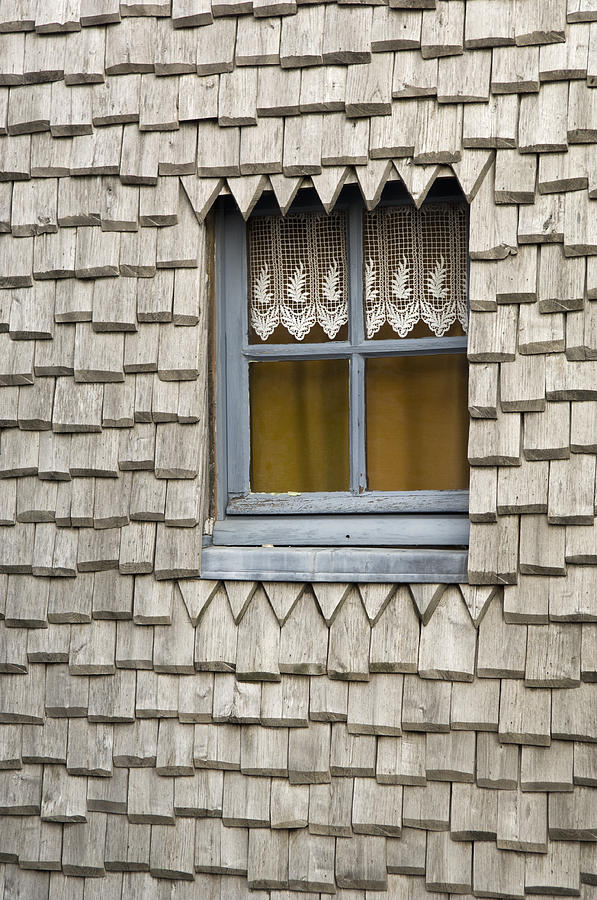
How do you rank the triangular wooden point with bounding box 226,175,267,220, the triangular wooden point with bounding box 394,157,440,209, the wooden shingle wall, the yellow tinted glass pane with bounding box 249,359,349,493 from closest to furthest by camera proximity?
1. the wooden shingle wall
2. the triangular wooden point with bounding box 394,157,440,209
3. the triangular wooden point with bounding box 226,175,267,220
4. the yellow tinted glass pane with bounding box 249,359,349,493

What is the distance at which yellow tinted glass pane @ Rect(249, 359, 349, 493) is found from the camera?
3127mm

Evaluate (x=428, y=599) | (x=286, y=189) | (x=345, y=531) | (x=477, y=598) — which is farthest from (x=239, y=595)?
(x=286, y=189)

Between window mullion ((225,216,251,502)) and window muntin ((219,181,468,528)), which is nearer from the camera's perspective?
window muntin ((219,181,468,528))

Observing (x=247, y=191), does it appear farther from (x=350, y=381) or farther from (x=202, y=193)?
(x=350, y=381)

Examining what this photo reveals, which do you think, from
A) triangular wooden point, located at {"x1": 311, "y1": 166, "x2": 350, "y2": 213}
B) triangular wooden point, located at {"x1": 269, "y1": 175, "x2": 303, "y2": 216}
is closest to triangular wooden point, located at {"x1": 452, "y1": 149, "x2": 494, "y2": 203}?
triangular wooden point, located at {"x1": 311, "y1": 166, "x2": 350, "y2": 213}

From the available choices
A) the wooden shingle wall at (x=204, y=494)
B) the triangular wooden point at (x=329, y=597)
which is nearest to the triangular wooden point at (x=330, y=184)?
the wooden shingle wall at (x=204, y=494)

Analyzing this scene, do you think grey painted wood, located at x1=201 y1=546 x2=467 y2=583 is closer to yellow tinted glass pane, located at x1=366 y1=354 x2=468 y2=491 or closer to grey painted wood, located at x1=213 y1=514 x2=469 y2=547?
grey painted wood, located at x1=213 y1=514 x2=469 y2=547

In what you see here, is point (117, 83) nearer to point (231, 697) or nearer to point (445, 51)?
point (445, 51)

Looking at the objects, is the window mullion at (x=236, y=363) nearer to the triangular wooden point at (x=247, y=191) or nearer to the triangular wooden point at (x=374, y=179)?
the triangular wooden point at (x=247, y=191)

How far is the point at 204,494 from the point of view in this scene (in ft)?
10.1

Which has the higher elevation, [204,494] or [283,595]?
[204,494]

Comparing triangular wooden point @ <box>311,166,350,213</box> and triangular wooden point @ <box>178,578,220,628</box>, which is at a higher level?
triangular wooden point @ <box>311,166,350,213</box>

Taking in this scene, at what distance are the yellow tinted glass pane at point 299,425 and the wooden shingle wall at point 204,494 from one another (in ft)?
0.82

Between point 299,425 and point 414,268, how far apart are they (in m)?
0.65
